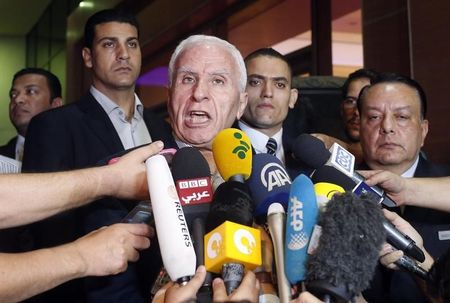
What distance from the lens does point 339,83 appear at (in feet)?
10.3

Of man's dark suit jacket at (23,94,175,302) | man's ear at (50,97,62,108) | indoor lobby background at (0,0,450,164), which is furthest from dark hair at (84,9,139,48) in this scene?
indoor lobby background at (0,0,450,164)

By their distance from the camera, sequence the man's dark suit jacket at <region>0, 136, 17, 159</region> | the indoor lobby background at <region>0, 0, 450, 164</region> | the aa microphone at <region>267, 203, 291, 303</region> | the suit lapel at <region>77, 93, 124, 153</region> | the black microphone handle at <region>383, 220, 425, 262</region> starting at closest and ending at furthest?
1. the aa microphone at <region>267, 203, 291, 303</region>
2. the black microphone handle at <region>383, 220, 425, 262</region>
3. the suit lapel at <region>77, 93, 124, 153</region>
4. the indoor lobby background at <region>0, 0, 450, 164</region>
5. the man's dark suit jacket at <region>0, 136, 17, 159</region>

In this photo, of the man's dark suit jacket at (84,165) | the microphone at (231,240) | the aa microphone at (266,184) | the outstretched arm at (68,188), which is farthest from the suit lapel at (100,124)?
the microphone at (231,240)

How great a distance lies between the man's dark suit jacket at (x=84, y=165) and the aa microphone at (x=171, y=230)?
11.8 inches

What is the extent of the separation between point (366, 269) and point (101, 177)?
74 centimetres

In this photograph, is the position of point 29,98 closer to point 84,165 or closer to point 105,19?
point 105,19

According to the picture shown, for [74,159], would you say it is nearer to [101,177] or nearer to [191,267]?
[101,177]

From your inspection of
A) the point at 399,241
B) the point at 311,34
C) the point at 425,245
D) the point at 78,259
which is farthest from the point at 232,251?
the point at 311,34

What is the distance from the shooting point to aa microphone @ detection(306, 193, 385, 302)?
83 centimetres

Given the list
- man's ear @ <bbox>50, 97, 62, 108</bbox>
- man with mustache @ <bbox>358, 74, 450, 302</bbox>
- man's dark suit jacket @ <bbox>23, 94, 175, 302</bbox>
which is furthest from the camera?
man's ear @ <bbox>50, 97, 62, 108</bbox>

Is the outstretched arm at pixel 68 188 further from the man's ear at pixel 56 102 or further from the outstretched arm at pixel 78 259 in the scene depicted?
the man's ear at pixel 56 102

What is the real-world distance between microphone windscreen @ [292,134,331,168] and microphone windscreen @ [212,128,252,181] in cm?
23

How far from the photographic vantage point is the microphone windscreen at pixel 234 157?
43.2 inches

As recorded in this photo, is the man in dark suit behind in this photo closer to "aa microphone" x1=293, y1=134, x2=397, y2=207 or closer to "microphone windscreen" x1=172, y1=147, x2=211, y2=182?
"microphone windscreen" x1=172, y1=147, x2=211, y2=182
